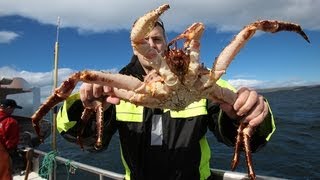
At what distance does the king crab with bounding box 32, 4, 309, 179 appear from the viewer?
2.54 meters

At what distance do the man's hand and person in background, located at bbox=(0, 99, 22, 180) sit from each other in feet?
24.9

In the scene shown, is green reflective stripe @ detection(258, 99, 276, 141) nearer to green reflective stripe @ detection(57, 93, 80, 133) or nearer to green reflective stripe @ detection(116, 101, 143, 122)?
green reflective stripe @ detection(116, 101, 143, 122)

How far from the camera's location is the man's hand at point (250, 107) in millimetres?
2674

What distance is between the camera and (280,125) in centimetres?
3603

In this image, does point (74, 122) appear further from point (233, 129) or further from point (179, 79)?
point (233, 129)

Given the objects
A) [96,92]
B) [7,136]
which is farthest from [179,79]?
[7,136]

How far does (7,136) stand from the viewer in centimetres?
920

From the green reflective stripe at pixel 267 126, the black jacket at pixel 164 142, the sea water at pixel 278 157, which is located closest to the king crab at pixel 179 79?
the green reflective stripe at pixel 267 126

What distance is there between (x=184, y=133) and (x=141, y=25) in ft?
4.71

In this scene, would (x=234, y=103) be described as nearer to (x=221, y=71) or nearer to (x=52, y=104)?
(x=221, y=71)

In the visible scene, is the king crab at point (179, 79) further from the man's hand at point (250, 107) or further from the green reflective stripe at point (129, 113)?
the green reflective stripe at point (129, 113)

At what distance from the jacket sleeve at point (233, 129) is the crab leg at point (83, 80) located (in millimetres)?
917

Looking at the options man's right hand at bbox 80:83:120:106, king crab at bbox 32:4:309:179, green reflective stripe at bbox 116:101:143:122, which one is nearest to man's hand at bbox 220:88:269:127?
king crab at bbox 32:4:309:179

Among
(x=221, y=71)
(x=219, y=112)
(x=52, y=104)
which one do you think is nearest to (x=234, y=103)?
(x=221, y=71)
